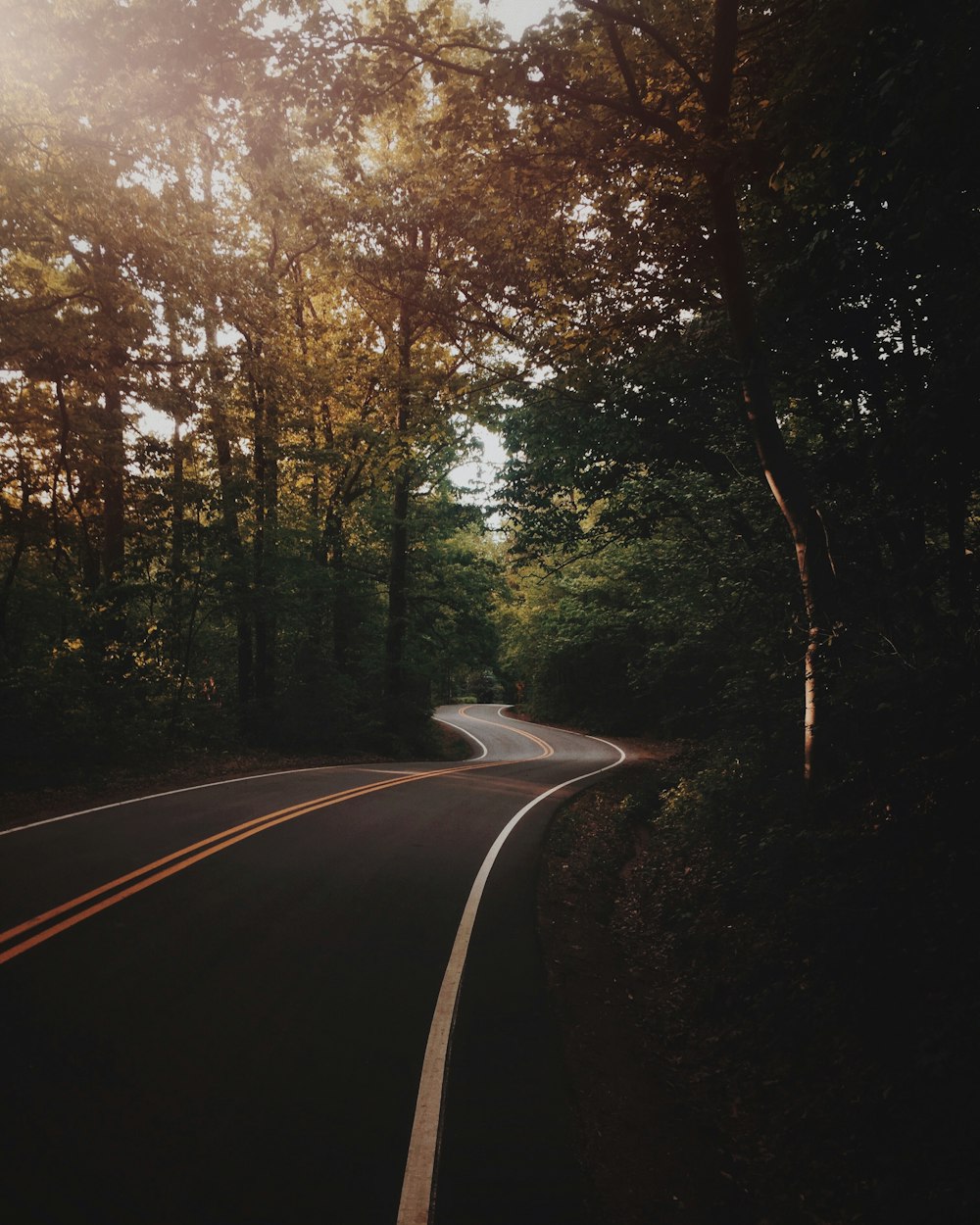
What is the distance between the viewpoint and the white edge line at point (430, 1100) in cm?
286

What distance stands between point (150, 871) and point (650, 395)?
32.8 feet

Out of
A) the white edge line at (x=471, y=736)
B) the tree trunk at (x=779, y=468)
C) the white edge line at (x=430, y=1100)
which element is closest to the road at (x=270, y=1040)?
the white edge line at (x=430, y=1100)

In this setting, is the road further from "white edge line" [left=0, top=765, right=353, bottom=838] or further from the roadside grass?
"white edge line" [left=0, top=765, right=353, bottom=838]

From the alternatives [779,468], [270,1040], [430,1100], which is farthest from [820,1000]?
[779,468]

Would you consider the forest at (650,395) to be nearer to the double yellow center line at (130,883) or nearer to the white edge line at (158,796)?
the white edge line at (158,796)

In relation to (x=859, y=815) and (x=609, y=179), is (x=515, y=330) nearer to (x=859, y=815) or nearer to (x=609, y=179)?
(x=609, y=179)

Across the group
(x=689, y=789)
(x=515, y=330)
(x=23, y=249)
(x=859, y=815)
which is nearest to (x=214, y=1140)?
(x=859, y=815)

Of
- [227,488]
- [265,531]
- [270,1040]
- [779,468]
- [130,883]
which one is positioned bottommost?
[270,1040]

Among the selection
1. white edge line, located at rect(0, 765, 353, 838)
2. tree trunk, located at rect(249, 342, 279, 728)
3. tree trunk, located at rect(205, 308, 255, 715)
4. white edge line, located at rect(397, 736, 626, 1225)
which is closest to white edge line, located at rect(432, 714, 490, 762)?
tree trunk, located at rect(249, 342, 279, 728)

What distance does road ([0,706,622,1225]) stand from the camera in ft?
9.41

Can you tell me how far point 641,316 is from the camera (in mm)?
9055

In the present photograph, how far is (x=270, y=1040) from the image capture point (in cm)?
396

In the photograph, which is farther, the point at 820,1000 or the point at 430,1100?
the point at 820,1000

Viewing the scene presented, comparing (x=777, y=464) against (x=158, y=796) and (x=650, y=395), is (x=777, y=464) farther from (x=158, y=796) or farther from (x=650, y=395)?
(x=158, y=796)
